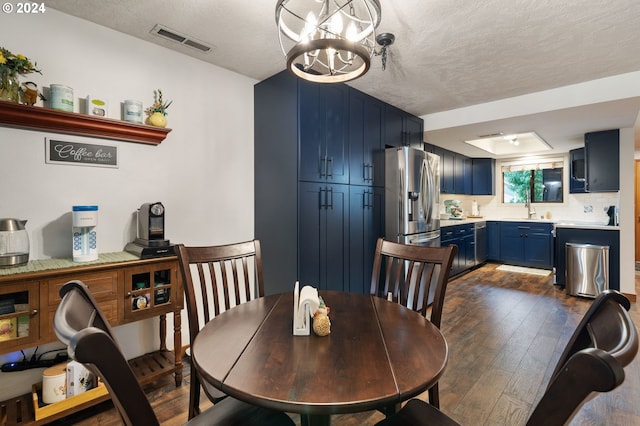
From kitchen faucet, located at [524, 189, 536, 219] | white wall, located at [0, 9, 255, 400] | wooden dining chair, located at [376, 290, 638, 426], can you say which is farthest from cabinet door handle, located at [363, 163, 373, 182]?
kitchen faucet, located at [524, 189, 536, 219]

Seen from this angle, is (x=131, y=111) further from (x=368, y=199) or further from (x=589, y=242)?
(x=589, y=242)

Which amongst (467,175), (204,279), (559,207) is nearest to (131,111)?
(204,279)

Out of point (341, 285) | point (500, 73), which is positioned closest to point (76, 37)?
point (341, 285)

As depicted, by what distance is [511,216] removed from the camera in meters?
6.40

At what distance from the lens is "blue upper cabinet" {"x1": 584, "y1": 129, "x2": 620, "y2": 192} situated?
3.99m

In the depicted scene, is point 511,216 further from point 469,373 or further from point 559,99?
point 469,373

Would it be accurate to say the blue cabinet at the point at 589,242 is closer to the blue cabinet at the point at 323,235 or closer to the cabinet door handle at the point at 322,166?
the blue cabinet at the point at 323,235

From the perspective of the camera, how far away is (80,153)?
6.60 ft

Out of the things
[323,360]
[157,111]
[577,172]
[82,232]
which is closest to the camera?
[323,360]

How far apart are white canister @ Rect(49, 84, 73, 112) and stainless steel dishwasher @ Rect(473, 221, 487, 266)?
18.8ft

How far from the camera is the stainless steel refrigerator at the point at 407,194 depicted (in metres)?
3.33

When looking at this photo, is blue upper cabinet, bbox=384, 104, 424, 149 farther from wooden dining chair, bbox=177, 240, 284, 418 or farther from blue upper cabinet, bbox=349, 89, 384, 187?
wooden dining chair, bbox=177, 240, 284, 418

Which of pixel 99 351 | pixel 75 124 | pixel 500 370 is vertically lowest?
pixel 500 370

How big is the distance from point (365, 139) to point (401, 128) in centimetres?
81
